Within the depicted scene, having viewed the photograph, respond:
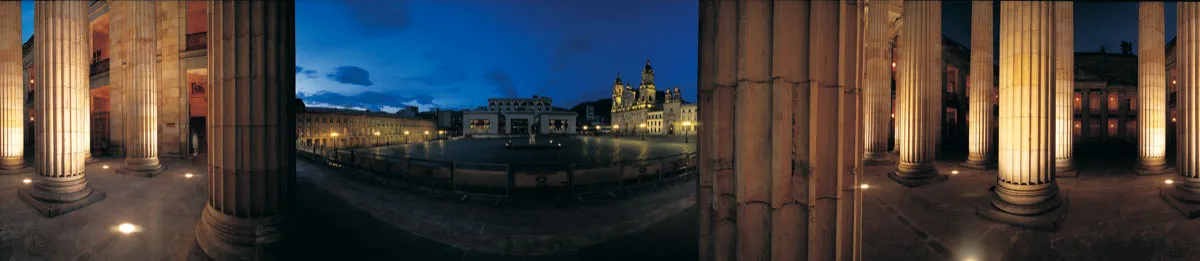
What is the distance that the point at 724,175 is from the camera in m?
3.75

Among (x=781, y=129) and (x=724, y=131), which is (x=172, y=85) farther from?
(x=781, y=129)

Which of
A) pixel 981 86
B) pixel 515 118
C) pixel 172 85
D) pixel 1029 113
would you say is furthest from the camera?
pixel 515 118

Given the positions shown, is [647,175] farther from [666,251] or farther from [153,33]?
[153,33]

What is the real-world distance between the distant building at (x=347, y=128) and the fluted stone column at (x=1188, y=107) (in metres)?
43.8

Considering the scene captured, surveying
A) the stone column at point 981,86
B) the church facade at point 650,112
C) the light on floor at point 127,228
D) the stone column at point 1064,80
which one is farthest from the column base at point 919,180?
the church facade at point 650,112

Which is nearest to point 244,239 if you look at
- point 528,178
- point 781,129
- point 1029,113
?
point 528,178

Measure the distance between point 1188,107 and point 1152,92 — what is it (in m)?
6.90

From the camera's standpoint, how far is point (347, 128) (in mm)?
46281

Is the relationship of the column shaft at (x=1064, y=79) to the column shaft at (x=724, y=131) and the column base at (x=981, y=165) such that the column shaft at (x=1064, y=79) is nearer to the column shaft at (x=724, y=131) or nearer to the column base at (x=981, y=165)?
the column base at (x=981, y=165)

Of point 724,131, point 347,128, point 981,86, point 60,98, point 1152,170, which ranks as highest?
point 981,86

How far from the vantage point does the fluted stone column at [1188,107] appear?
8.80 metres

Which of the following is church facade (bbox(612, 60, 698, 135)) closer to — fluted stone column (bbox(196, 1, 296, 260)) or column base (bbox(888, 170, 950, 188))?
column base (bbox(888, 170, 950, 188))

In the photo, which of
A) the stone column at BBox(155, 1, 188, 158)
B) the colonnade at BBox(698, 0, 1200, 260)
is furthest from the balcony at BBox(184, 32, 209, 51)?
the colonnade at BBox(698, 0, 1200, 260)

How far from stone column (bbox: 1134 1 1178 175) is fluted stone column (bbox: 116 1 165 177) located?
34009 millimetres
